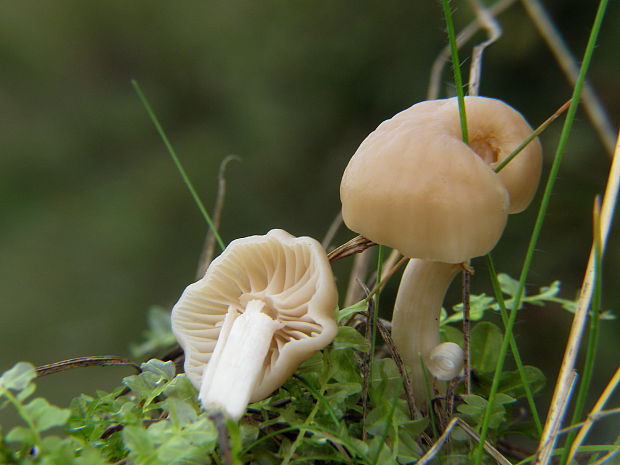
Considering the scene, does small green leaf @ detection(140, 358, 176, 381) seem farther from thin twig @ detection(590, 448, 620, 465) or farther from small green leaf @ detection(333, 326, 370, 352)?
thin twig @ detection(590, 448, 620, 465)

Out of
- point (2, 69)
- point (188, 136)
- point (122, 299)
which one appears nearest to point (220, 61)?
point (188, 136)

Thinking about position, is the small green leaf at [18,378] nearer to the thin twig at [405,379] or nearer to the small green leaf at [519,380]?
the thin twig at [405,379]

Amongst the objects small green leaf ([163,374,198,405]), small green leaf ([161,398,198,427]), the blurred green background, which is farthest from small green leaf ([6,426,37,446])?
the blurred green background

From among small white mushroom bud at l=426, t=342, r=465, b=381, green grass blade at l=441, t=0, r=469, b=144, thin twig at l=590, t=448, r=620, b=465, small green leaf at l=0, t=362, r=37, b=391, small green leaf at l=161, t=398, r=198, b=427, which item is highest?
green grass blade at l=441, t=0, r=469, b=144

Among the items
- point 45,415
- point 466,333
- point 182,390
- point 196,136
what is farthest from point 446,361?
point 196,136

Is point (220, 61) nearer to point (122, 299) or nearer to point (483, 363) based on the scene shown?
point (122, 299)

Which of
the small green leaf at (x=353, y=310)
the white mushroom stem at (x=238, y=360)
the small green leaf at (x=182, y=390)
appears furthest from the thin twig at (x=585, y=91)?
the small green leaf at (x=182, y=390)

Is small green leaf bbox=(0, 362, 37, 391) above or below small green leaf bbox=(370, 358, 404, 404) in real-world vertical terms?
above
